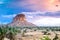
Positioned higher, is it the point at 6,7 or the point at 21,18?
the point at 6,7

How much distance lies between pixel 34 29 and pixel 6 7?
0.39 metres

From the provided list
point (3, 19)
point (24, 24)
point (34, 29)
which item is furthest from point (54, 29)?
point (3, 19)

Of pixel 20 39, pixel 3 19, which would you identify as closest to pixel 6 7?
pixel 3 19

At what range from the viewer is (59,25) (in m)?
1.42

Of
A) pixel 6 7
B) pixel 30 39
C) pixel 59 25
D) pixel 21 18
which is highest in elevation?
pixel 6 7

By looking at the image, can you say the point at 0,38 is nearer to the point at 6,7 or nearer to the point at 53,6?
the point at 6,7

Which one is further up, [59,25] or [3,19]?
[3,19]

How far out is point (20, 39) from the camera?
1.41 metres

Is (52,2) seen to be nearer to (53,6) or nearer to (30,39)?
(53,6)

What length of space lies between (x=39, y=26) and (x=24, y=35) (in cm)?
19

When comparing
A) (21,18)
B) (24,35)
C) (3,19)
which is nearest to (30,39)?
(24,35)

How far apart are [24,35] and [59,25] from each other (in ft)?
1.27

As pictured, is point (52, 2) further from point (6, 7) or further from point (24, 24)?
point (6, 7)

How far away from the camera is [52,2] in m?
1.46
